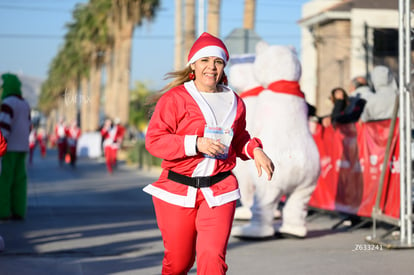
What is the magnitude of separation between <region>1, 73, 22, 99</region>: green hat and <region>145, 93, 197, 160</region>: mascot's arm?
5.99 m

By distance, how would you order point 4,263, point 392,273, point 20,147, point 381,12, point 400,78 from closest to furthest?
point 392,273, point 4,263, point 400,78, point 20,147, point 381,12

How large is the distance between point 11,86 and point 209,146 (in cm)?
654

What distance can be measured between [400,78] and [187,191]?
388cm

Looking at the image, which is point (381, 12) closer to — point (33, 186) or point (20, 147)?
point (33, 186)

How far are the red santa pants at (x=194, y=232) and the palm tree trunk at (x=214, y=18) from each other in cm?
1870

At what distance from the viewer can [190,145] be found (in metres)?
4.82

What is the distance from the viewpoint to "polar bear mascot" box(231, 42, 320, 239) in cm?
885

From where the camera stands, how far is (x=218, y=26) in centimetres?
2359

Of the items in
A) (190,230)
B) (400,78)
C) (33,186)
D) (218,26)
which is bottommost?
(33,186)

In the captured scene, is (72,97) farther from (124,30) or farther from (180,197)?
(180,197)

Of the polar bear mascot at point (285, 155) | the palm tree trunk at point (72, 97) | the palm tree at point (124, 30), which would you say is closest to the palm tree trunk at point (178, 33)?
the palm tree at point (124, 30)

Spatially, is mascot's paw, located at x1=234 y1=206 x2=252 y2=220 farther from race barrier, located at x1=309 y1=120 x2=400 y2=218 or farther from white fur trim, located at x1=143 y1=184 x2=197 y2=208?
white fur trim, located at x1=143 y1=184 x2=197 y2=208

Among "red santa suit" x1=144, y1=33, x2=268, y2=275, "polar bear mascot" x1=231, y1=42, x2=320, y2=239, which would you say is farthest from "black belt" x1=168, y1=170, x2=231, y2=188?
"polar bear mascot" x1=231, y1=42, x2=320, y2=239

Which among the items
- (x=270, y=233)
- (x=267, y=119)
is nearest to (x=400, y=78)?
(x=267, y=119)
